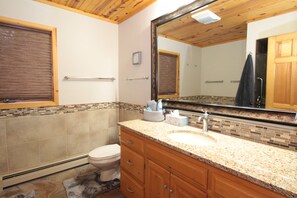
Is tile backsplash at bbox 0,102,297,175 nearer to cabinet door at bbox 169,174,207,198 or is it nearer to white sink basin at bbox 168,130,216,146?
white sink basin at bbox 168,130,216,146

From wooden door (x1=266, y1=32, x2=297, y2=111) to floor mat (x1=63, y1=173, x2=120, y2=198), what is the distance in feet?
6.09

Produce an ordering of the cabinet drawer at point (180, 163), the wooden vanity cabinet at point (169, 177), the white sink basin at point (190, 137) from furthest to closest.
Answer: the white sink basin at point (190, 137)
the cabinet drawer at point (180, 163)
the wooden vanity cabinet at point (169, 177)

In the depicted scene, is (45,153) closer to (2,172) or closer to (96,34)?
(2,172)

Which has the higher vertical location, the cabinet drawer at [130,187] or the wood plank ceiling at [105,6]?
the wood plank ceiling at [105,6]

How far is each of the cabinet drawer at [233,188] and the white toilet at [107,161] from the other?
1310 mm

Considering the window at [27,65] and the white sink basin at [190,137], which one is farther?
the window at [27,65]

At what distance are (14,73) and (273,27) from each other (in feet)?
8.44

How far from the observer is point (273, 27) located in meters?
1.10

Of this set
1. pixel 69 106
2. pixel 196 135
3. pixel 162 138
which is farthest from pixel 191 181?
pixel 69 106

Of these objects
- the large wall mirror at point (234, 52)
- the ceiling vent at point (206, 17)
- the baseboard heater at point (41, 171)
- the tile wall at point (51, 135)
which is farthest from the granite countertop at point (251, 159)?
the baseboard heater at point (41, 171)

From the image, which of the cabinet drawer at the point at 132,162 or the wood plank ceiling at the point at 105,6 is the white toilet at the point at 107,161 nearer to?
the cabinet drawer at the point at 132,162

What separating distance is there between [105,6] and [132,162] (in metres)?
1.99

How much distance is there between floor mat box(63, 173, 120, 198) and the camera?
5.97 ft

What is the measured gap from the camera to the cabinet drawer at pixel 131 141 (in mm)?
1448
